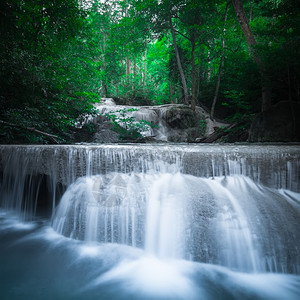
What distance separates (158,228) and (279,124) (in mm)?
5602

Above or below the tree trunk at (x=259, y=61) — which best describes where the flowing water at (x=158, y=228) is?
below

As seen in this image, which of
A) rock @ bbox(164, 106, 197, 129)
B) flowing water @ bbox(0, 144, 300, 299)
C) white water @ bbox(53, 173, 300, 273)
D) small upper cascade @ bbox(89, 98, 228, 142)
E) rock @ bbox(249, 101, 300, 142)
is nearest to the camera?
flowing water @ bbox(0, 144, 300, 299)

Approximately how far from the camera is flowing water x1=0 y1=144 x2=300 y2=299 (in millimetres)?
1973

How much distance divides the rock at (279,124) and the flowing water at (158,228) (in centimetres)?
366

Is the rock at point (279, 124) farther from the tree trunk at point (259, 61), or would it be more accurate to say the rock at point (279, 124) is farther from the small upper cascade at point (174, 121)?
the small upper cascade at point (174, 121)

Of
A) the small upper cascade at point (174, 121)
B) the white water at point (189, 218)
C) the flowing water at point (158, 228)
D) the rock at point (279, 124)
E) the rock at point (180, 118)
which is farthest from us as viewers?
the rock at point (180, 118)

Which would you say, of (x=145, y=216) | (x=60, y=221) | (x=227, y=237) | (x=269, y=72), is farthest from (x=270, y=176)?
(x=269, y=72)

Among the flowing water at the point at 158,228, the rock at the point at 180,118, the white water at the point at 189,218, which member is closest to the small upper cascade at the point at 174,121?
the rock at the point at 180,118

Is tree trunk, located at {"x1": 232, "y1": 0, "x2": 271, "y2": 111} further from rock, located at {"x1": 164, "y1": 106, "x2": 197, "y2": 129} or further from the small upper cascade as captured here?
rock, located at {"x1": 164, "y1": 106, "x2": 197, "y2": 129}

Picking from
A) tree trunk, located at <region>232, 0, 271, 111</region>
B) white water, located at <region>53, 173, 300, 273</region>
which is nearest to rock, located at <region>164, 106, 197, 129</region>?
tree trunk, located at <region>232, 0, 271, 111</region>

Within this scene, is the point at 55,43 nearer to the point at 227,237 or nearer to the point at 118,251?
the point at 118,251

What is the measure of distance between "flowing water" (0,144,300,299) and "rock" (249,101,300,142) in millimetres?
3663

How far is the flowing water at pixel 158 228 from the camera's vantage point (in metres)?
1.97

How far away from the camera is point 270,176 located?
2758 millimetres
